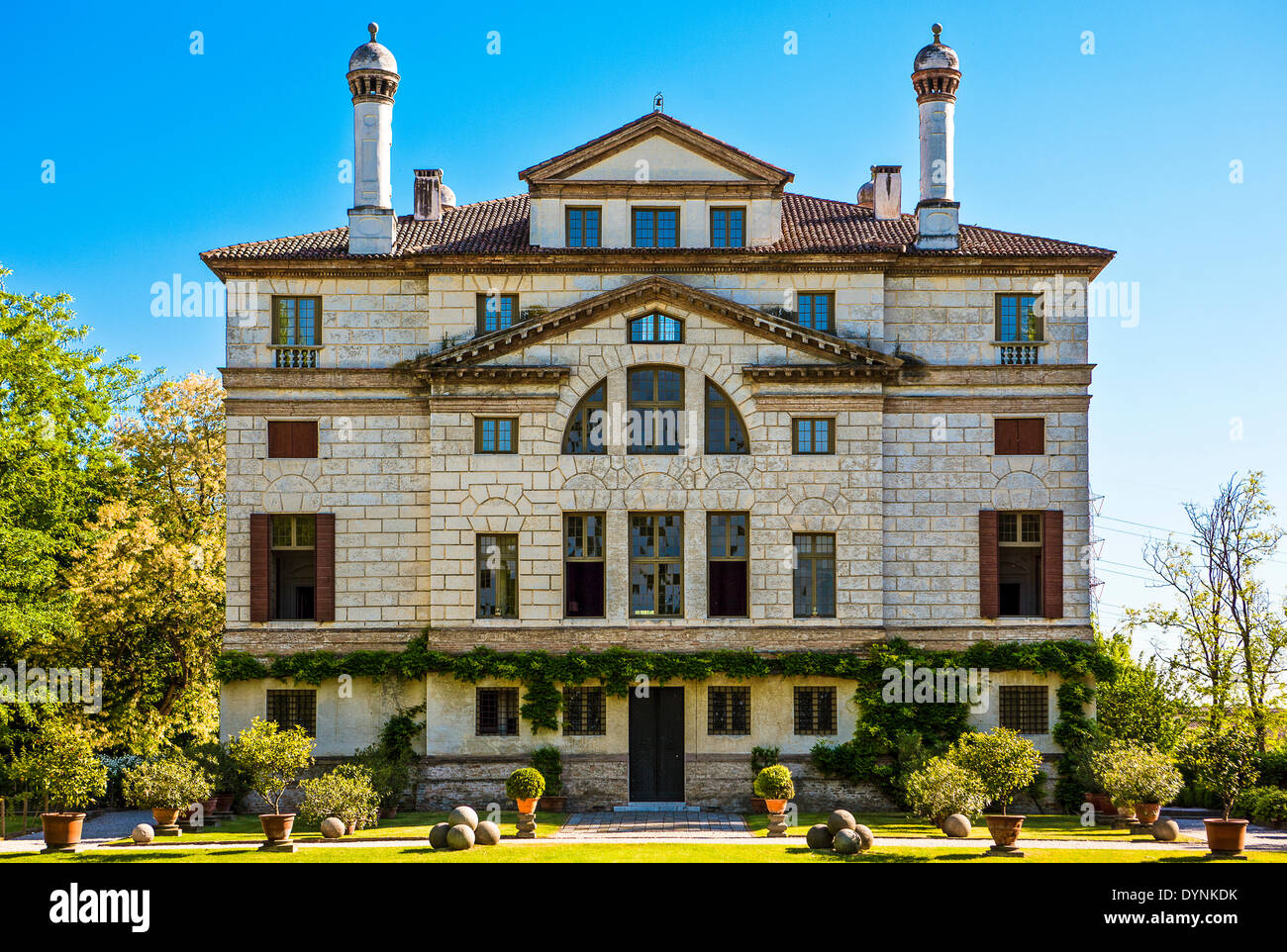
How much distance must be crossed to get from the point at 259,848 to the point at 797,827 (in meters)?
13.4

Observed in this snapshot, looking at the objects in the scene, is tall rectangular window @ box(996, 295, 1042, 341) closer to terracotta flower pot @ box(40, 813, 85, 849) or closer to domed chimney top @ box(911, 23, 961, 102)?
domed chimney top @ box(911, 23, 961, 102)

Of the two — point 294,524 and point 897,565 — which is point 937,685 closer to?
point 897,565

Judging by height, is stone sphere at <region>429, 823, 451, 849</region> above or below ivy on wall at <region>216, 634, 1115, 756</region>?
below

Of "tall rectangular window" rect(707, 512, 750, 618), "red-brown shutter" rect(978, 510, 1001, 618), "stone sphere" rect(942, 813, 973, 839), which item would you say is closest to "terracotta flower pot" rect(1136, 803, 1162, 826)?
"stone sphere" rect(942, 813, 973, 839)

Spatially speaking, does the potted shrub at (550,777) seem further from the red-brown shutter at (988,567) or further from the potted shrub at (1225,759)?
the potted shrub at (1225,759)

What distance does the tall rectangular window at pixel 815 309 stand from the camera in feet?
126

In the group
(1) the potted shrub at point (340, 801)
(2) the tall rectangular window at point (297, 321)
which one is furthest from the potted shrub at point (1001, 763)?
(2) the tall rectangular window at point (297, 321)

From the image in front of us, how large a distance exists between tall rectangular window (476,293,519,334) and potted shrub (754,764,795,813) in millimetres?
15322

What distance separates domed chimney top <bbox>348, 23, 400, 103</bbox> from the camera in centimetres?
3856

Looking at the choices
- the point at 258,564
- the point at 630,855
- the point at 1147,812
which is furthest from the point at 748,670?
the point at 258,564

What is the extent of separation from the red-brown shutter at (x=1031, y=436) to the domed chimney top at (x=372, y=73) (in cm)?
2177
